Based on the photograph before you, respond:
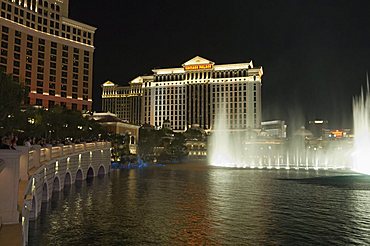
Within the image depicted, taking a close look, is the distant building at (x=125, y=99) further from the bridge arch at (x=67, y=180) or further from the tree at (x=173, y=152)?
the bridge arch at (x=67, y=180)

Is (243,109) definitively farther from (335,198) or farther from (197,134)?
(335,198)

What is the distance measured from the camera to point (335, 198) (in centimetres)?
3841

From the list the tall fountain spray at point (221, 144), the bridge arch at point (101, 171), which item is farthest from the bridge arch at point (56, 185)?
the tall fountain spray at point (221, 144)

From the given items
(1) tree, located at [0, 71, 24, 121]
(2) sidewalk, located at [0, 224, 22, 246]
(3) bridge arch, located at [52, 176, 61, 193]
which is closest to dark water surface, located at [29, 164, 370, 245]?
(3) bridge arch, located at [52, 176, 61, 193]

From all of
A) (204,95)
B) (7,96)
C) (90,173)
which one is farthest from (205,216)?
(204,95)

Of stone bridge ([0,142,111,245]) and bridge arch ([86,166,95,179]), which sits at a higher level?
stone bridge ([0,142,111,245])

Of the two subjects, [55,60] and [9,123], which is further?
[55,60]

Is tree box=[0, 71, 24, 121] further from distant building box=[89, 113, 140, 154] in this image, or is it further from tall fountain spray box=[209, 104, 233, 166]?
tall fountain spray box=[209, 104, 233, 166]

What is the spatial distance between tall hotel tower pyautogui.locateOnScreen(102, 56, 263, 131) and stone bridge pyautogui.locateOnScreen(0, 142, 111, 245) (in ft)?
353

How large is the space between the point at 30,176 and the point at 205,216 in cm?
1520

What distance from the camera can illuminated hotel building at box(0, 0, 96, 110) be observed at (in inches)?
3915

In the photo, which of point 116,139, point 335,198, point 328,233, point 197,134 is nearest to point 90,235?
point 328,233

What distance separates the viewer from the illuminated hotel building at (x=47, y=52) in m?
99.4

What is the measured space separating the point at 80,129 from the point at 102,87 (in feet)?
412
